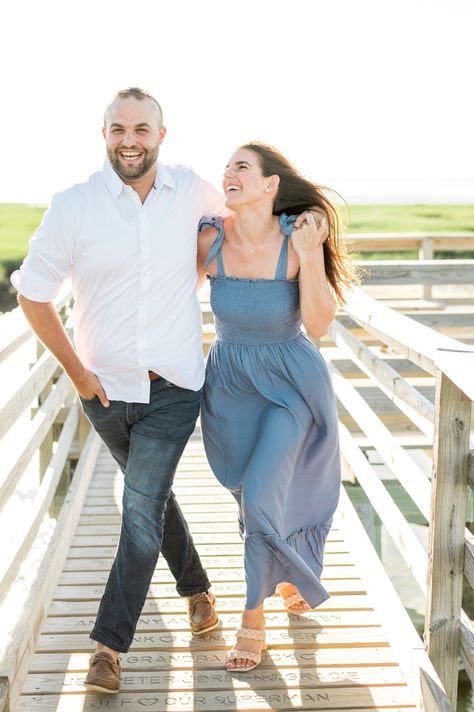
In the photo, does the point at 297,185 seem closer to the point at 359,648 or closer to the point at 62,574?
the point at 359,648

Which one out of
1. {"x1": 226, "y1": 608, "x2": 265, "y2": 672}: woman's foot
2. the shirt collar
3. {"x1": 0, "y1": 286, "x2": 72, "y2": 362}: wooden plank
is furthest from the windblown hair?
{"x1": 226, "y1": 608, "x2": 265, "y2": 672}: woman's foot

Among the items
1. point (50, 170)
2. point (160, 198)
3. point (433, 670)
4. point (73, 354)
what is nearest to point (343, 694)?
point (433, 670)

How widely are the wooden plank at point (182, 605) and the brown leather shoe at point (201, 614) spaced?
0.66 ft

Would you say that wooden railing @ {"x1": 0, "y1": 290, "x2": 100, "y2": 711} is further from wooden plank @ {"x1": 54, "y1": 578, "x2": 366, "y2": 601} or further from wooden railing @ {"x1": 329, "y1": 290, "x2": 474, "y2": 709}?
wooden railing @ {"x1": 329, "y1": 290, "x2": 474, "y2": 709}

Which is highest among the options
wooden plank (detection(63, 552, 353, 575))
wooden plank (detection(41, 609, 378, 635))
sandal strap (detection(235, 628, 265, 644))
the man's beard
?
the man's beard

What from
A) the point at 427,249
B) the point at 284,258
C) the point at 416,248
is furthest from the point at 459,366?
the point at 416,248

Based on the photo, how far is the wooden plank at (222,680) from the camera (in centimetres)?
328

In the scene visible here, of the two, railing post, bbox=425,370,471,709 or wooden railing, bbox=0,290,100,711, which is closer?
railing post, bbox=425,370,471,709

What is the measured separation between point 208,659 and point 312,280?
Result: 1280mm

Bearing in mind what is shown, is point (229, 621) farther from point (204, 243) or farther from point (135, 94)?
point (135, 94)

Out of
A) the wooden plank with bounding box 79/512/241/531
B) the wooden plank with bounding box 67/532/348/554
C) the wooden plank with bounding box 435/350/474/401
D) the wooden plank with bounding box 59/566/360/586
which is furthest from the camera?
the wooden plank with bounding box 79/512/241/531

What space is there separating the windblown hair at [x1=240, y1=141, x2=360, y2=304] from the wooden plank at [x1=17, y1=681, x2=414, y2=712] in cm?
129

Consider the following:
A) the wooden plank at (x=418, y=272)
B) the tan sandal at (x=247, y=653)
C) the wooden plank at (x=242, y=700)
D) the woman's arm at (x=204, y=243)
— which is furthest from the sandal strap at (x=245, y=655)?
the wooden plank at (x=418, y=272)

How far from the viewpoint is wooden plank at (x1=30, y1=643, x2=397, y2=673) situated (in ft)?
11.2
